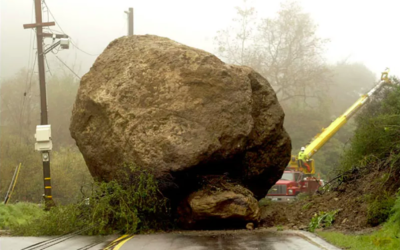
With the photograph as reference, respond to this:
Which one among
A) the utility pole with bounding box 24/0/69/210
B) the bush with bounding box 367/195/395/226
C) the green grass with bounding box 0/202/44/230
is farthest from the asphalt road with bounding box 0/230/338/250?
the utility pole with bounding box 24/0/69/210

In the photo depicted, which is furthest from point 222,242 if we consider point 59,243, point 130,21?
point 130,21

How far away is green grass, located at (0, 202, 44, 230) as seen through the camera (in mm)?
18044

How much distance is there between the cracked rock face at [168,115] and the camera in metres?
14.2

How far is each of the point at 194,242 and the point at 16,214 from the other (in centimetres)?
1105

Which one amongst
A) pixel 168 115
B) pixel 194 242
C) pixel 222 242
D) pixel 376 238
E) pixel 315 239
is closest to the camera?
pixel 376 238

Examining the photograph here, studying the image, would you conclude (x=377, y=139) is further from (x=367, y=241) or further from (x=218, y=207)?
(x=367, y=241)

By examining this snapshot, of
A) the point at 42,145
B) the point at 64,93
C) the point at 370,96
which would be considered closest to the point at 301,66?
the point at 64,93

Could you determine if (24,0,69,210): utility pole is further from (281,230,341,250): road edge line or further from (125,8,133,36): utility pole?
(281,230,341,250): road edge line

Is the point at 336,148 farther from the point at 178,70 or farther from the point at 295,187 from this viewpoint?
the point at 178,70

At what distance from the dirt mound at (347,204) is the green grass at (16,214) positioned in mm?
8029

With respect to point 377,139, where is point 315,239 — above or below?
below

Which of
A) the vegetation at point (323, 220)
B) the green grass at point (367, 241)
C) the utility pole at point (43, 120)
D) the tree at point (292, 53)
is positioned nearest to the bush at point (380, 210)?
the green grass at point (367, 241)

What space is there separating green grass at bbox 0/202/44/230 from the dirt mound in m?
8.03

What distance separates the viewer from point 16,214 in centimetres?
2034
